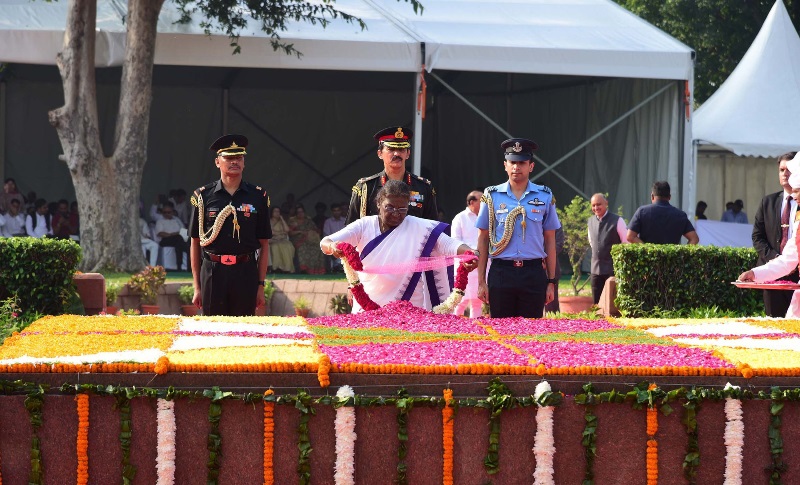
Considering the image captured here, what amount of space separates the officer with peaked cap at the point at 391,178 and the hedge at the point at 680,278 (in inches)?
133

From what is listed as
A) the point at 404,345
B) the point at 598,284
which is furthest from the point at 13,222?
the point at 404,345

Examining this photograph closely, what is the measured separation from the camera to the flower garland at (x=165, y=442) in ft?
12.4

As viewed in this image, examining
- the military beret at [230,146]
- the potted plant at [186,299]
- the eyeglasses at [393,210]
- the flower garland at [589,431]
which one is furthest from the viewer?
the potted plant at [186,299]

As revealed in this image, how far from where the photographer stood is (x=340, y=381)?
381 centimetres

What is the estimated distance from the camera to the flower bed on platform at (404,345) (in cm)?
381

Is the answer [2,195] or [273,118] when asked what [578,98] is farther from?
[2,195]

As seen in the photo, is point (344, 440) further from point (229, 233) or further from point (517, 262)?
point (229, 233)

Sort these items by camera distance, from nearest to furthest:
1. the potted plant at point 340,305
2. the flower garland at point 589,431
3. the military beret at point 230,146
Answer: the flower garland at point 589,431 → the military beret at point 230,146 → the potted plant at point 340,305

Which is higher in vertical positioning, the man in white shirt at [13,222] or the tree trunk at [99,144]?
the tree trunk at [99,144]

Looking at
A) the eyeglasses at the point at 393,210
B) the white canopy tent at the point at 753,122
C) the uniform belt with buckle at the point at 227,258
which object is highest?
the white canopy tent at the point at 753,122

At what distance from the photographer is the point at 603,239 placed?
443 inches

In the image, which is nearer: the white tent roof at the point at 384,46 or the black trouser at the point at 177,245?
the white tent roof at the point at 384,46

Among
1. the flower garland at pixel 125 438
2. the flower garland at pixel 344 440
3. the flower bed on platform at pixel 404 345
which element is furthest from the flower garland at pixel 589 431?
the flower garland at pixel 125 438

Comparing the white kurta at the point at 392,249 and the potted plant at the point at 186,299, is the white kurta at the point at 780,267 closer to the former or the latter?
the white kurta at the point at 392,249
